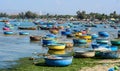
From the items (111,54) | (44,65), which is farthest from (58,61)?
(111,54)

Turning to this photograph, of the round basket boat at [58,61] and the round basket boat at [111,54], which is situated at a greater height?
the round basket boat at [58,61]

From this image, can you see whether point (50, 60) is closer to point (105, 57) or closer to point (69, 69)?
point (69, 69)

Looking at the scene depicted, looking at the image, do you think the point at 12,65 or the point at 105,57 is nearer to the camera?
the point at 12,65

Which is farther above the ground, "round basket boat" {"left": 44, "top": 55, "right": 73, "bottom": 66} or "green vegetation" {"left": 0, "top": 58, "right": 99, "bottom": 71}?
"round basket boat" {"left": 44, "top": 55, "right": 73, "bottom": 66}

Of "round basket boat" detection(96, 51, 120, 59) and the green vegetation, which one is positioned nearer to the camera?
the green vegetation

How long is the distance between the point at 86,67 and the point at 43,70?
14.2 ft

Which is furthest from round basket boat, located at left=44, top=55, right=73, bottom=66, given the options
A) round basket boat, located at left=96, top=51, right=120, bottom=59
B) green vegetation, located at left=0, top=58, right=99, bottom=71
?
round basket boat, located at left=96, top=51, right=120, bottom=59

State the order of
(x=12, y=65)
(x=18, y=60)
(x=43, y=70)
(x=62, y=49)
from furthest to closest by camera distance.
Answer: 1. (x=62, y=49)
2. (x=18, y=60)
3. (x=12, y=65)
4. (x=43, y=70)

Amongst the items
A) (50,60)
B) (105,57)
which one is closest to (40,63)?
(50,60)

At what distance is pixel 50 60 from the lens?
106 ft

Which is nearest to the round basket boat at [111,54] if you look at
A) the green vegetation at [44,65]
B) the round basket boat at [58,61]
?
the green vegetation at [44,65]

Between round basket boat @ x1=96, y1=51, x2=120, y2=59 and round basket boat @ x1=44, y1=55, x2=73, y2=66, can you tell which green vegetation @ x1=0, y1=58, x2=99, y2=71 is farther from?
round basket boat @ x1=96, y1=51, x2=120, y2=59

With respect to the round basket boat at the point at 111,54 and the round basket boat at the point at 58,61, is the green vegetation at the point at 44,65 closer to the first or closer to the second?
the round basket boat at the point at 58,61

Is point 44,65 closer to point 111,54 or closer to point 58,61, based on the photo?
point 58,61
